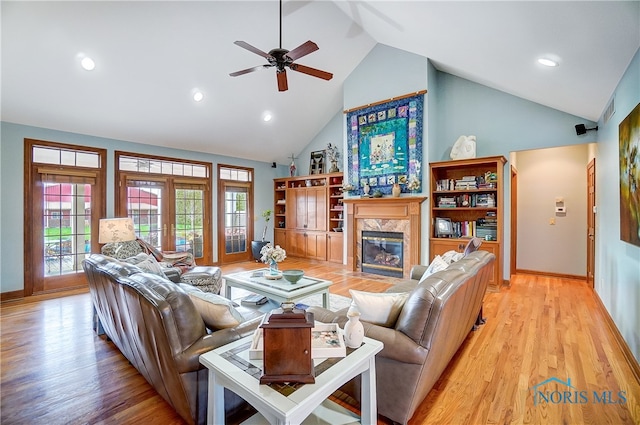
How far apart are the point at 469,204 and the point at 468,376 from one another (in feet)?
11.2

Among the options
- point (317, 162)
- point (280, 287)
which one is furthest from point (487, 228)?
point (317, 162)

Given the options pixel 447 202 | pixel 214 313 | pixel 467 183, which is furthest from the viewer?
pixel 447 202

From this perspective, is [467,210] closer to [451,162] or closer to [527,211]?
[451,162]

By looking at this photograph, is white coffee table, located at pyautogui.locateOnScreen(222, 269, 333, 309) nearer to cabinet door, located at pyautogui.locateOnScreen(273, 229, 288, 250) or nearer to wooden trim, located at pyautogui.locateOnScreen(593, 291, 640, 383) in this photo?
wooden trim, located at pyautogui.locateOnScreen(593, 291, 640, 383)

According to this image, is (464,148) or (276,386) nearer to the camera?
(276,386)

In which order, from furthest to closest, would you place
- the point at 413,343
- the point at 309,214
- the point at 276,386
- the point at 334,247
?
the point at 309,214
the point at 334,247
the point at 413,343
the point at 276,386

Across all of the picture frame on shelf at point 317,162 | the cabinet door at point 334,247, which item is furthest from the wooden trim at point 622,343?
the picture frame on shelf at point 317,162

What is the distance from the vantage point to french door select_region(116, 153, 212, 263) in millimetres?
5504

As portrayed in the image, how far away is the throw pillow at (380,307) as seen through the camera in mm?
1805

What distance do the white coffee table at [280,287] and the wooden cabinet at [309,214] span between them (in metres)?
3.35

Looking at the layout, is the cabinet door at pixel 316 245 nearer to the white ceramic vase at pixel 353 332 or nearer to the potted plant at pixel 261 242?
the potted plant at pixel 261 242

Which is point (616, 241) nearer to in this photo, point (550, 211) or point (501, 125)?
point (501, 125)

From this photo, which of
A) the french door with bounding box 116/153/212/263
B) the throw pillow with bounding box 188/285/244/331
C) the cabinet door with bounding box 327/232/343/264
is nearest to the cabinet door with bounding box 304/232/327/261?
the cabinet door with bounding box 327/232/343/264

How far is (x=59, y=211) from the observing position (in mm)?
4676
